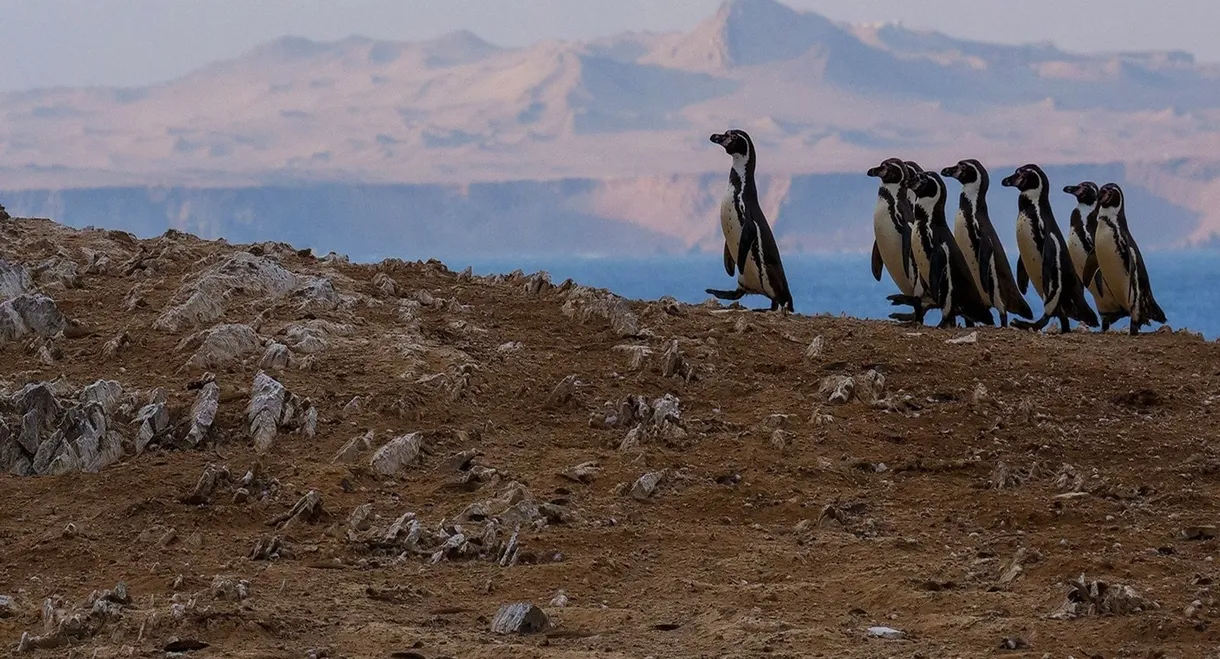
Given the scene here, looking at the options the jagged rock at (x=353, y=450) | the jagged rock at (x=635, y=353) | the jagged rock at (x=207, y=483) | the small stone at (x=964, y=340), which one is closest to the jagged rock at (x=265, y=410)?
the jagged rock at (x=353, y=450)

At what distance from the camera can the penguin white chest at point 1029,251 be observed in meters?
13.8

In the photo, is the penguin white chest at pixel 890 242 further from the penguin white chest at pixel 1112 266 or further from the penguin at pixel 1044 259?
the penguin white chest at pixel 1112 266

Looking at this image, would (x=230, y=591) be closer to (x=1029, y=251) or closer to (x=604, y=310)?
(x=604, y=310)

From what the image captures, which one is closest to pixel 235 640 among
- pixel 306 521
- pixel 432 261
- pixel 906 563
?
pixel 306 521

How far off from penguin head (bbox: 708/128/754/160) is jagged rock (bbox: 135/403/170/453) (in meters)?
A: 7.20

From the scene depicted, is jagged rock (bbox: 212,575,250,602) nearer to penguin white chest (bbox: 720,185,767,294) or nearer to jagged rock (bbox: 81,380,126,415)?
jagged rock (bbox: 81,380,126,415)

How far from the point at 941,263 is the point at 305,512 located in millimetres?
7250

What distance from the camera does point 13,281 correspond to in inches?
400

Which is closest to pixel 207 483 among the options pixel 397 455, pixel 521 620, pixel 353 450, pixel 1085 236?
pixel 353 450

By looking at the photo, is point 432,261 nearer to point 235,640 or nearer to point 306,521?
point 306,521

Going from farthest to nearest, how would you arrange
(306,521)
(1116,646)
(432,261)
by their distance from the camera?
(432,261)
(306,521)
(1116,646)

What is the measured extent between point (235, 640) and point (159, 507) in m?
1.77

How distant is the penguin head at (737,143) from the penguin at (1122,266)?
3065mm

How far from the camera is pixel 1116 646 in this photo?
5.46 meters
